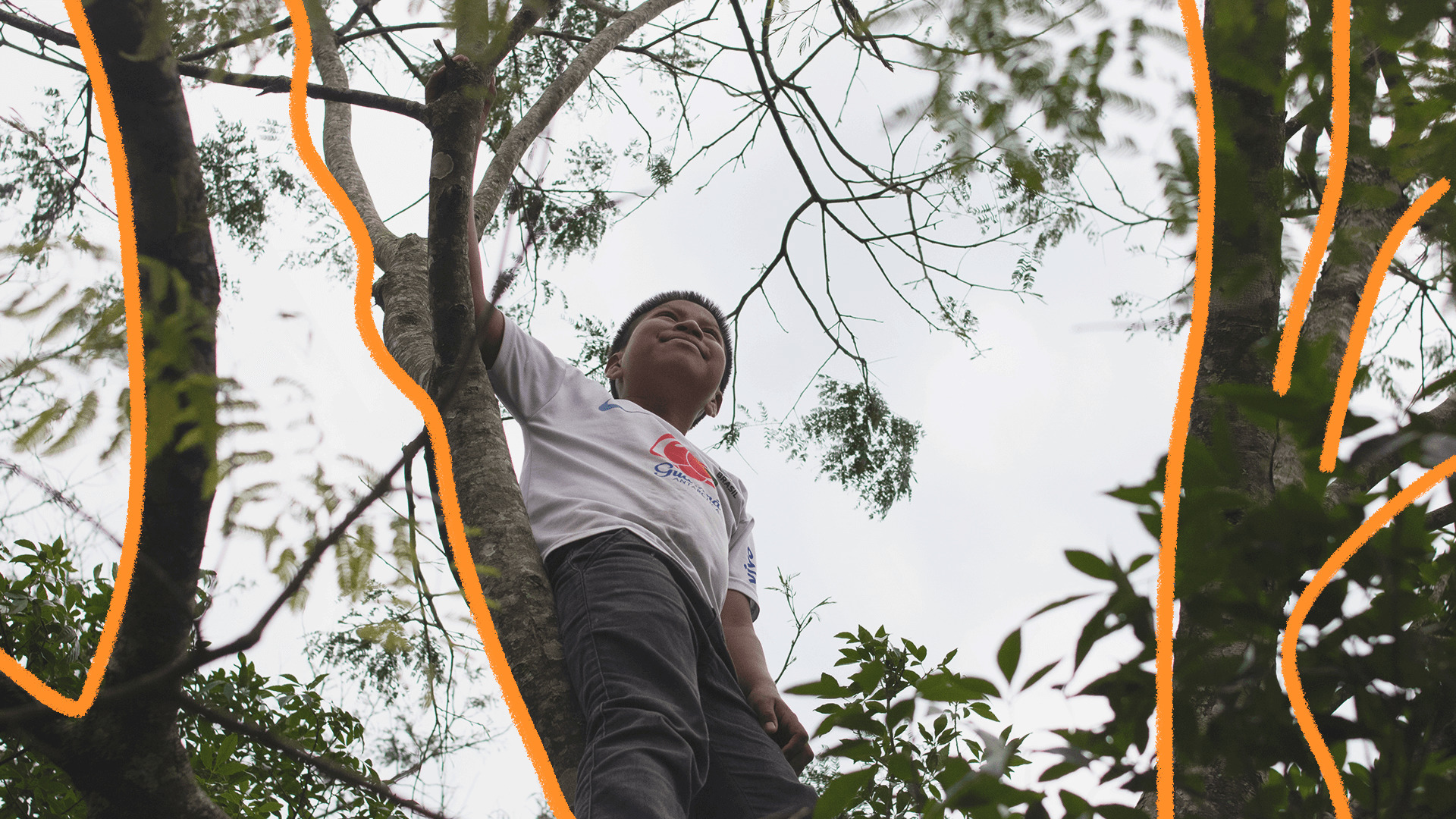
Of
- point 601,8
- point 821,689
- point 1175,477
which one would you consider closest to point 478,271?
point 821,689

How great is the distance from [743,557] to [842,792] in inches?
62.3

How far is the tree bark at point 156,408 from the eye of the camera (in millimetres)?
912

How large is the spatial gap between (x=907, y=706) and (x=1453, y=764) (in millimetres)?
351

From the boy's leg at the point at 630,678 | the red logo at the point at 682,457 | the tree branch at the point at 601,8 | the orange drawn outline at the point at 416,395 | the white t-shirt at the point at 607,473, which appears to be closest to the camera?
the orange drawn outline at the point at 416,395

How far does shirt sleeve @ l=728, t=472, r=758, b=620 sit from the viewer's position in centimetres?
221

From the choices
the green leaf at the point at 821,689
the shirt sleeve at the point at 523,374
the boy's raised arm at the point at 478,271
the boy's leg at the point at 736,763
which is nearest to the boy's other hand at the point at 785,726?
the boy's leg at the point at 736,763

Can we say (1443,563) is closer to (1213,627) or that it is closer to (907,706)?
(1213,627)

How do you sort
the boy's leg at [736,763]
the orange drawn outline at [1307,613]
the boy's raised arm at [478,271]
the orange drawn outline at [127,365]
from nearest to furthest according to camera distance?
the orange drawn outline at [1307,613], the orange drawn outline at [127,365], the boy's raised arm at [478,271], the boy's leg at [736,763]

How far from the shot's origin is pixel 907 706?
2.34 ft

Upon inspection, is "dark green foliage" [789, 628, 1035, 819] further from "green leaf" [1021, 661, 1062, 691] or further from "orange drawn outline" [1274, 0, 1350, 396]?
"orange drawn outline" [1274, 0, 1350, 396]

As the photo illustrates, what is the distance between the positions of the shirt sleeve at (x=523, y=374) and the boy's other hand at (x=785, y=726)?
76 centimetres

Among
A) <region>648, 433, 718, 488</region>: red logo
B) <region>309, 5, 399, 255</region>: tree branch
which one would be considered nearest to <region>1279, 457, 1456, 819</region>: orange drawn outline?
<region>648, 433, 718, 488</region>: red logo

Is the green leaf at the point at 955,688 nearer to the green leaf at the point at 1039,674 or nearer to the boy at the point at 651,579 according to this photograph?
the green leaf at the point at 1039,674

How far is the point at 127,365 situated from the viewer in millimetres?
911
